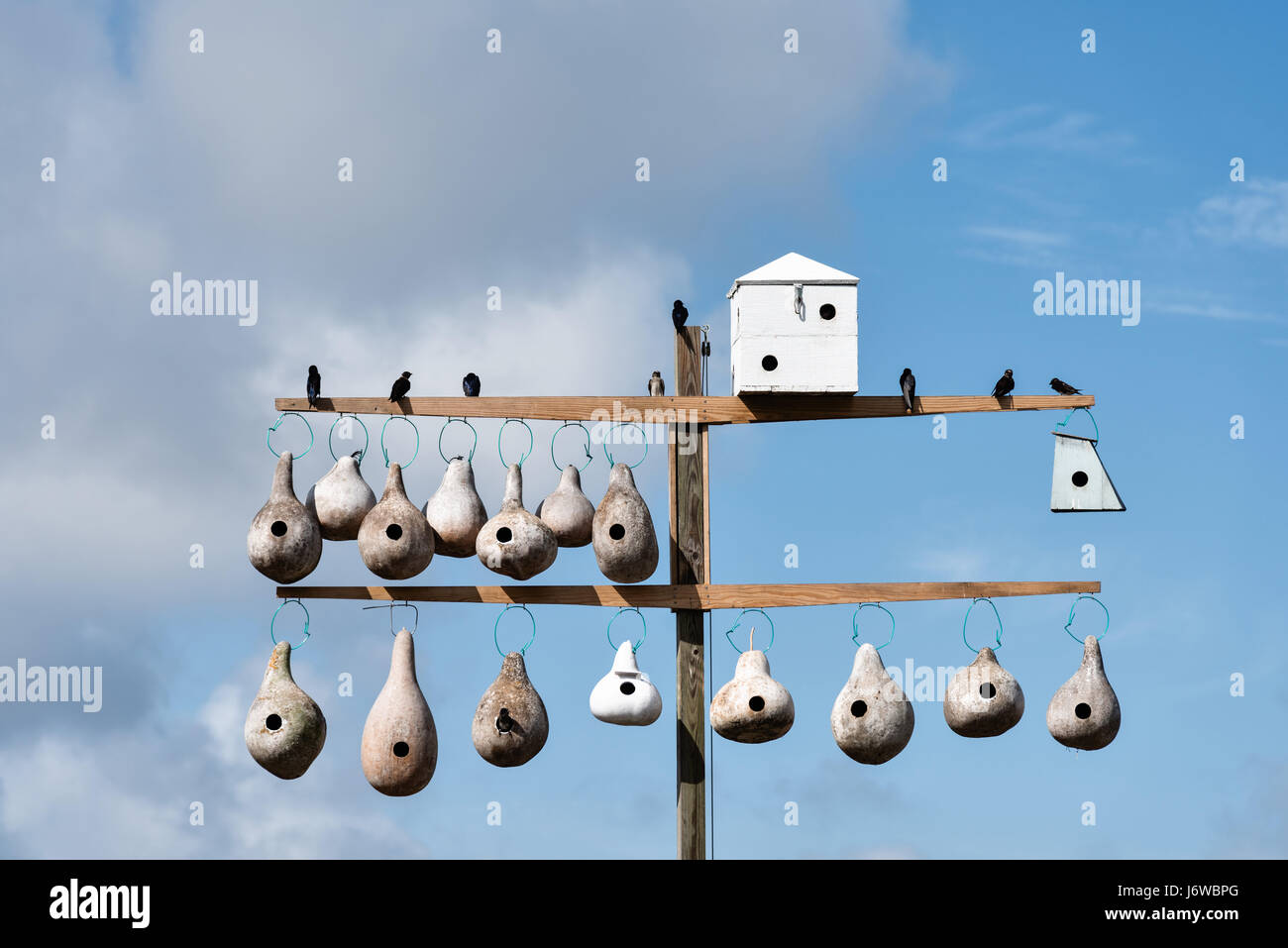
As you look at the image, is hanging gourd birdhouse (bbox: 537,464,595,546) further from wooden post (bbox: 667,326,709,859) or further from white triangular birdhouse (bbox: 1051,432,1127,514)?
white triangular birdhouse (bbox: 1051,432,1127,514)

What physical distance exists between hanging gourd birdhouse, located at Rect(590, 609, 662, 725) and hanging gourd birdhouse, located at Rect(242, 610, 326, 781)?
143 cm

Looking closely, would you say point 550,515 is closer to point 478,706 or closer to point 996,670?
point 478,706

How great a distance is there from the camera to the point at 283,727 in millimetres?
10383

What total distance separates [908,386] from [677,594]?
1.64m

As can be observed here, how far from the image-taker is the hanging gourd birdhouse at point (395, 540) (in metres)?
10.4

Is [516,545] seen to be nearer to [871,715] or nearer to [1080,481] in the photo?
[871,715]

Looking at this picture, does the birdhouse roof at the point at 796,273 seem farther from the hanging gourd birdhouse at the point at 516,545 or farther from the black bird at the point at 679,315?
the hanging gourd birdhouse at the point at 516,545

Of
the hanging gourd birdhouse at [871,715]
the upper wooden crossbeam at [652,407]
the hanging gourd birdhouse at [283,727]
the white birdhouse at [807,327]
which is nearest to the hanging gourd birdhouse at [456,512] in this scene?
the upper wooden crossbeam at [652,407]

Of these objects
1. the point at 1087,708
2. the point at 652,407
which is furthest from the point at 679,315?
the point at 1087,708

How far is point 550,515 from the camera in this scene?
1079cm

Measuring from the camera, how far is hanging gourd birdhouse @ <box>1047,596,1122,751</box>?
1069 cm

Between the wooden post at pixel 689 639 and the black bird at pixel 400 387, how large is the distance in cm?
141

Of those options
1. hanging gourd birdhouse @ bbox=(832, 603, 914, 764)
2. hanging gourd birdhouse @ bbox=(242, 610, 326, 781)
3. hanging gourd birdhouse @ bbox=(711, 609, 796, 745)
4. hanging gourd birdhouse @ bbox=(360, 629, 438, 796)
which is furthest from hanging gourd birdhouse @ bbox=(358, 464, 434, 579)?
hanging gourd birdhouse @ bbox=(832, 603, 914, 764)

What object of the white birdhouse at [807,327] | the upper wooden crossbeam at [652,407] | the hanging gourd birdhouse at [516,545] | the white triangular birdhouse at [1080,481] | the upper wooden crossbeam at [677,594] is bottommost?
the upper wooden crossbeam at [677,594]
